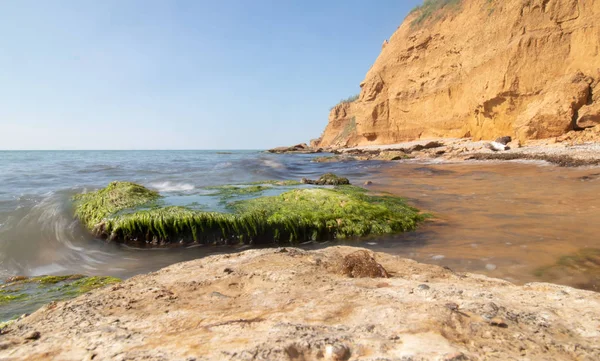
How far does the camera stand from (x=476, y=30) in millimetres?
24078

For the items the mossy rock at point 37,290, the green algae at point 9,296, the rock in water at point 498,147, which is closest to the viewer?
the mossy rock at point 37,290

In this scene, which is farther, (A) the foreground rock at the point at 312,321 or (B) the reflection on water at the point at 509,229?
(B) the reflection on water at the point at 509,229

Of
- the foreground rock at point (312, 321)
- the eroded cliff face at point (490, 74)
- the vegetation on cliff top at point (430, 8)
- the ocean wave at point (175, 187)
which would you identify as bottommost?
the ocean wave at point (175, 187)

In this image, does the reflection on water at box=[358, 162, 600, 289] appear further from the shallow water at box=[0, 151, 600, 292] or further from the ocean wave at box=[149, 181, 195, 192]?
the ocean wave at box=[149, 181, 195, 192]

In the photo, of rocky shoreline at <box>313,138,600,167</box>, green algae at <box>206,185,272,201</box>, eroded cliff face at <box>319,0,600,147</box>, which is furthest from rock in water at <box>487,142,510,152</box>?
green algae at <box>206,185,272,201</box>

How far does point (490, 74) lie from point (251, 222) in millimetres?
22469

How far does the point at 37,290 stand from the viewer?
3080 mm

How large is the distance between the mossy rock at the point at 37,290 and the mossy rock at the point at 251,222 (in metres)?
1.65

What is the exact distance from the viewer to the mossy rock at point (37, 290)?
2693mm

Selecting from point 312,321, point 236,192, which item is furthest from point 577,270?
point 236,192

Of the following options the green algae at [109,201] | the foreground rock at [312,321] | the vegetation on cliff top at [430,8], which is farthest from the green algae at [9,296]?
the vegetation on cliff top at [430,8]

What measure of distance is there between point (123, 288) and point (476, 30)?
28.5 meters

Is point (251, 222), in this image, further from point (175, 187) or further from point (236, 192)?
point (175, 187)

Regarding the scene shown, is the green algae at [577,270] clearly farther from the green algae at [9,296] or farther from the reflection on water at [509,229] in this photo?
the green algae at [9,296]
